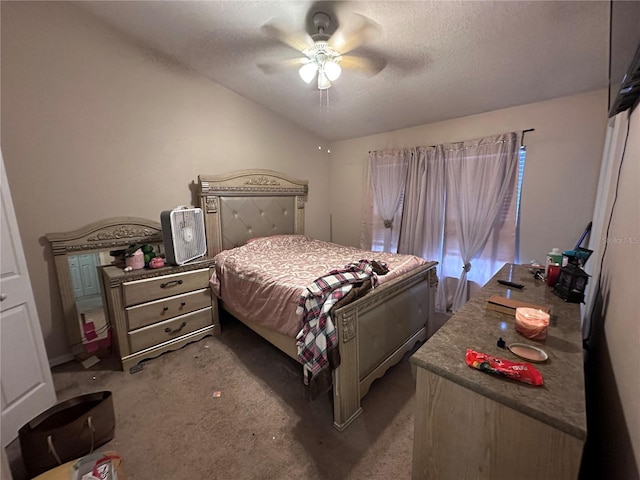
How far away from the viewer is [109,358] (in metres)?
2.33

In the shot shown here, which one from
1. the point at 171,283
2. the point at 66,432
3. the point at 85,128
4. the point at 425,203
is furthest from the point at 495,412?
the point at 85,128

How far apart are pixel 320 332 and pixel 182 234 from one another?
170 centimetres

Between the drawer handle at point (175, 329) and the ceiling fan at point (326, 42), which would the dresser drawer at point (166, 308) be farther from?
the ceiling fan at point (326, 42)

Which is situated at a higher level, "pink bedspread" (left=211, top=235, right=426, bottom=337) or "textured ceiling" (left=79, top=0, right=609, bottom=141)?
"textured ceiling" (left=79, top=0, right=609, bottom=141)

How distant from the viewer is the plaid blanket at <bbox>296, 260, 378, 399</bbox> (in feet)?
4.95

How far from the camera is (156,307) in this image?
7.47ft

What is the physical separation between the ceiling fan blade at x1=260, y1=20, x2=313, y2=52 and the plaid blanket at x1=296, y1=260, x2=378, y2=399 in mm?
1659

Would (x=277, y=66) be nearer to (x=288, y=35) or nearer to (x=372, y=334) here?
(x=288, y=35)

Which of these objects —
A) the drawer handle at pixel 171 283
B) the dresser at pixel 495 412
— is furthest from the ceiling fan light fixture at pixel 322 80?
the drawer handle at pixel 171 283

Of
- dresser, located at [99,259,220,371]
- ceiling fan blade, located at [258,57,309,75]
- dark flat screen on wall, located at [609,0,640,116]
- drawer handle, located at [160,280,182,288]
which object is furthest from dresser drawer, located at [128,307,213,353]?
dark flat screen on wall, located at [609,0,640,116]

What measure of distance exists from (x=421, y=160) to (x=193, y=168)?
8.86ft

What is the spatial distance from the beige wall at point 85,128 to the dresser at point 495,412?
2886mm

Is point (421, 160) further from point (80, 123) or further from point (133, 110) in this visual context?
point (80, 123)

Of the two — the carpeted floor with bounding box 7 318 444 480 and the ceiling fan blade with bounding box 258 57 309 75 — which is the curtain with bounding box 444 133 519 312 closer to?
the carpeted floor with bounding box 7 318 444 480
